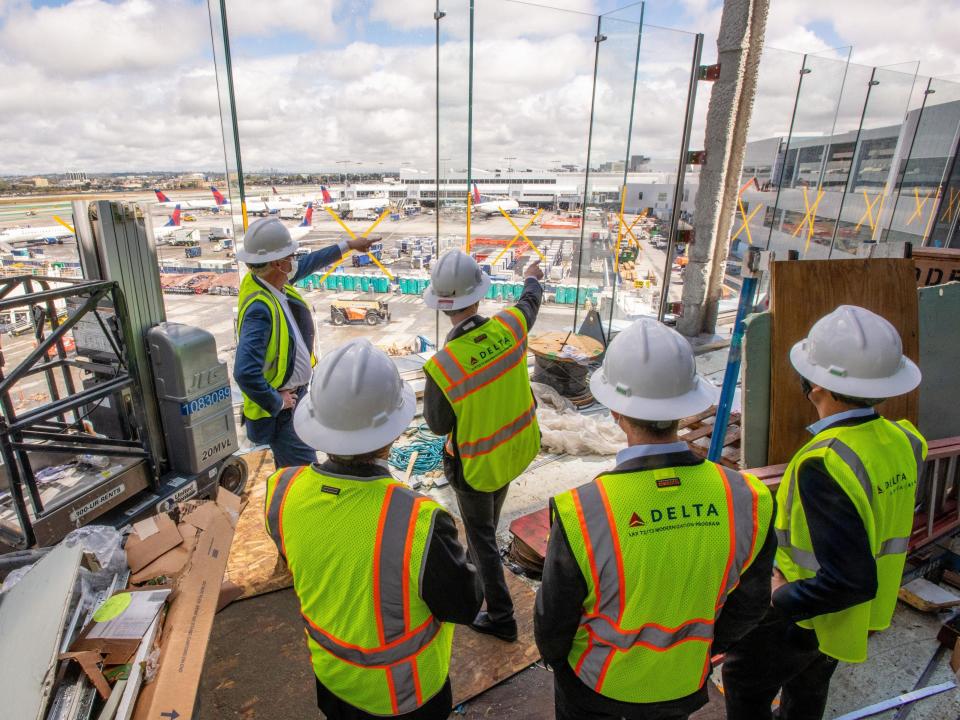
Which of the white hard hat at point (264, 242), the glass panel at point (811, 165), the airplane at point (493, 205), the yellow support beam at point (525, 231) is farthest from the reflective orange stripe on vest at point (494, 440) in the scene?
the glass panel at point (811, 165)

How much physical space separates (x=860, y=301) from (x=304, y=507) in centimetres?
355

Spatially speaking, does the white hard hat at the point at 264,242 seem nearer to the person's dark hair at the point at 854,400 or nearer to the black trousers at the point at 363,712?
the black trousers at the point at 363,712

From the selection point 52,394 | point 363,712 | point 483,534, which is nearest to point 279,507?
point 363,712

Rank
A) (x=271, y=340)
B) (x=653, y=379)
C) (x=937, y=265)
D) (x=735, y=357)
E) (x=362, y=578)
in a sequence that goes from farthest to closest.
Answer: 1. (x=937, y=265)
2. (x=735, y=357)
3. (x=271, y=340)
4. (x=653, y=379)
5. (x=362, y=578)

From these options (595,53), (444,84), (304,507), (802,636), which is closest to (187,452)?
(304,507)

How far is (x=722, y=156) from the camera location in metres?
7.26

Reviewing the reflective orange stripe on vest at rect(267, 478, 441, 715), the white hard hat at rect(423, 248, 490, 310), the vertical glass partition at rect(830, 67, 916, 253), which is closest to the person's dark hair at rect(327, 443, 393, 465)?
the reflective orange stripe on vest at rect(267, 478, 441, 715)

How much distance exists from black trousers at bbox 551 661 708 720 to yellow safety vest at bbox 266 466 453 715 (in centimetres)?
43

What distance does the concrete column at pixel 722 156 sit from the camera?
274 inches

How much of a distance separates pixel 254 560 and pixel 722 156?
24.8ft

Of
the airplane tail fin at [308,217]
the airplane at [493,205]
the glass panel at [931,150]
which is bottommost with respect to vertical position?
the airplane tail fin at [308,217]

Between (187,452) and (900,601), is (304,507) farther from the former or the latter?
(900,601)

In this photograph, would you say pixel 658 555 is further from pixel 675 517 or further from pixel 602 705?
pixel 602 705

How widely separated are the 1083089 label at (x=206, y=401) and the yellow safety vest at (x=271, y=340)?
94 cm
